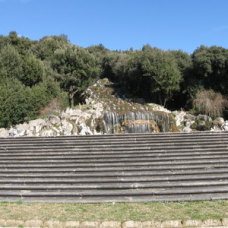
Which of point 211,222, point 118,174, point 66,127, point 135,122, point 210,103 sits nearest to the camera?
point 211,222

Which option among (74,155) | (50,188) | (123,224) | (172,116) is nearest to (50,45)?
(172,116)

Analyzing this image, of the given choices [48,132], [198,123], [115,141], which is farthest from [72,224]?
[198,123]

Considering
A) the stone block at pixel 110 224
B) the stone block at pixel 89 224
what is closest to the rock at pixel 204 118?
the stone block at pixel 110 224

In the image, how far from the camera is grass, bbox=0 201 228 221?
17.5 ft

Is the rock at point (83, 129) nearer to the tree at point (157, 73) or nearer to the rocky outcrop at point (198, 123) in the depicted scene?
the rocky outcrop at point (198, 123)

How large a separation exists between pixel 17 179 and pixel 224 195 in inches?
228

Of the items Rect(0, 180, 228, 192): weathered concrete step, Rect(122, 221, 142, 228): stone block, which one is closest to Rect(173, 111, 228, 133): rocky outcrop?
Rect(0, 180, 228, 192): weathered concrete step

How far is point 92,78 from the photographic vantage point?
2881 centimetres

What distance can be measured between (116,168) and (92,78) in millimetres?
21180

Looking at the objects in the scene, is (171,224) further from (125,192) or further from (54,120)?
(54,120)

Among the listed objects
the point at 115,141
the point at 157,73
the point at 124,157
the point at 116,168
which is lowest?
the point at 116,168

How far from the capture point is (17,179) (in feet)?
26.8

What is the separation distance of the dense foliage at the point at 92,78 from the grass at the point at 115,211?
1461 centimetres

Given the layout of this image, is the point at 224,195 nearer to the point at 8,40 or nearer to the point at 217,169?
the point at 217,169
